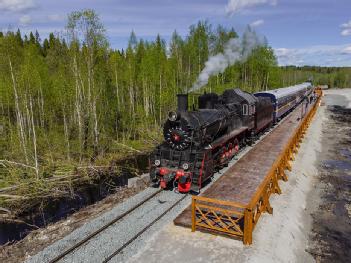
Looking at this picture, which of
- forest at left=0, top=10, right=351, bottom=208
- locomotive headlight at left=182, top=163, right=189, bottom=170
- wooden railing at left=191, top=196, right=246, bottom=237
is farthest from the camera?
forest at left=0, top=10, right=351, bottom=208

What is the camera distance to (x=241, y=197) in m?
13.0

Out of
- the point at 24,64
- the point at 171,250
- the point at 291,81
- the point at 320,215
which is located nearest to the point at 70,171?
the point at 24,64

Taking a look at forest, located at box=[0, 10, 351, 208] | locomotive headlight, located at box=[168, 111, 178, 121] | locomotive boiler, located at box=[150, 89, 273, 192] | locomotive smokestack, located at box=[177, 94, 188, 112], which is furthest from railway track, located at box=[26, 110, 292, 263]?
forest, located at box=[0, 10, 351, 208]

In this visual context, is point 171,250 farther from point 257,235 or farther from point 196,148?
point 196,148

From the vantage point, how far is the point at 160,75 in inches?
1350

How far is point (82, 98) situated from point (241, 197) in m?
16.7

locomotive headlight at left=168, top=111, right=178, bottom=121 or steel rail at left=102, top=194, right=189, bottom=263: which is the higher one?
locomotive headlight at left=168, top=111, right=178, bottom=121

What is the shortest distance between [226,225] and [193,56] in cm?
3062

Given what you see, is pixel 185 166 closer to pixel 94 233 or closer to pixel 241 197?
pixel 241 197

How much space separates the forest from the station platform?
10.6 m

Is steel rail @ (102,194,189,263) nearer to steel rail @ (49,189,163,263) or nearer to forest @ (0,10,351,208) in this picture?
steel rail @ (49,189,163,263)

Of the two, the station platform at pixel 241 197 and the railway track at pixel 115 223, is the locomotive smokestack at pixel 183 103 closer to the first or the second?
the station platform at pixel 241 197

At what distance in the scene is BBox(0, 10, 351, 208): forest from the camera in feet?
70.1

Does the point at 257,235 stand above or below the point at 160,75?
below
